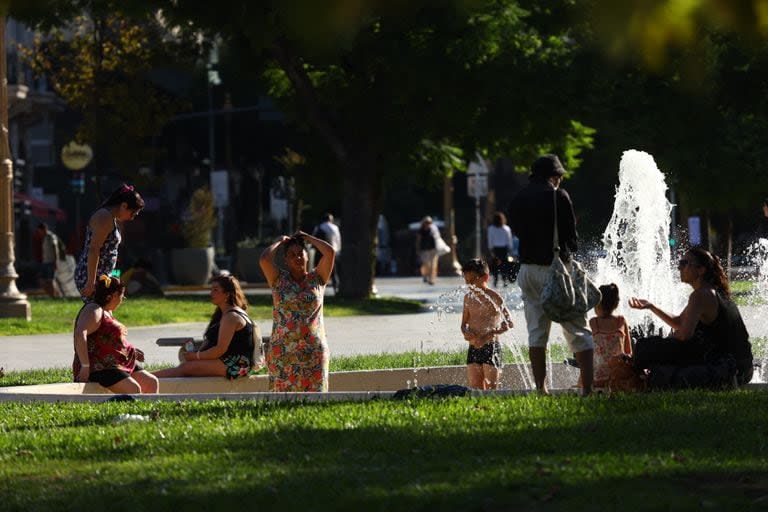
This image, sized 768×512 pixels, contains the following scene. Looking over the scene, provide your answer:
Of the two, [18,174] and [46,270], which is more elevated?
[18,174]

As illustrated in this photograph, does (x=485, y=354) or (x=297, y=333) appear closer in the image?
(x=297, y=333)

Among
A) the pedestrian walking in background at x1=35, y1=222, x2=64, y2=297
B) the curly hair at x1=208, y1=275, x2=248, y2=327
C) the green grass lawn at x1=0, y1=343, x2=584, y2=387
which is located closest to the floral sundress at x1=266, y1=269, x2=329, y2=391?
the curly hair at x1=208, y1=275, x2=248, y2=327

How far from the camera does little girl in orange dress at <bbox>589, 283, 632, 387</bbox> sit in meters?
10.7

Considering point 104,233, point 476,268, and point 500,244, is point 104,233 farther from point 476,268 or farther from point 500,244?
point 500,244

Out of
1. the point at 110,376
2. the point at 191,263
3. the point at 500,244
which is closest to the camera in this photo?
the point at 110,376

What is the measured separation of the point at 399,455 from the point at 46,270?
28659 millimetres

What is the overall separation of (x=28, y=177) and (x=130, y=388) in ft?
143

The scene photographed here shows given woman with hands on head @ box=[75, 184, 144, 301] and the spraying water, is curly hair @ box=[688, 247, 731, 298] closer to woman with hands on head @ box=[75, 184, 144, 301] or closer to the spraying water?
woman with hands on head @ box=[75, 184, 144, 301]

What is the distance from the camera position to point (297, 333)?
10797 millimetres

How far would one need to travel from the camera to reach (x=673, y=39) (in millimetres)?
2951

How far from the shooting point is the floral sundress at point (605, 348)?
10.7 m

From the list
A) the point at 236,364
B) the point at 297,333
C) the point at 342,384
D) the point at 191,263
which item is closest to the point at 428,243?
the point at 191,263

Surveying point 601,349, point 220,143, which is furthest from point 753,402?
point 220,143

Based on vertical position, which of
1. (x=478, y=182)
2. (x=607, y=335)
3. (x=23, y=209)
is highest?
(x=478, y=182)
